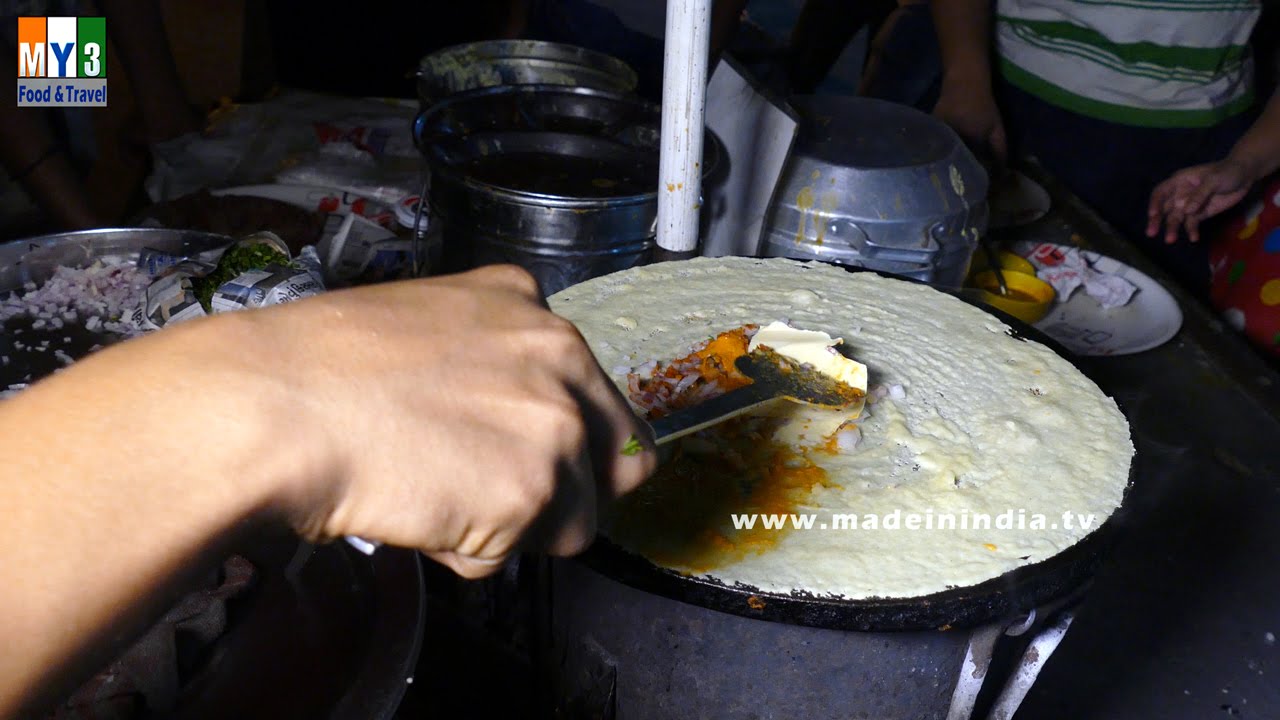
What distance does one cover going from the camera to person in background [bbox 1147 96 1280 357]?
8.54 ft

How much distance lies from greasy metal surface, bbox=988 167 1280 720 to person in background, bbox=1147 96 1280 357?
0.35m

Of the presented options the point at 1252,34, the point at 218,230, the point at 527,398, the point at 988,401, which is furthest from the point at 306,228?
the point at 1252,34

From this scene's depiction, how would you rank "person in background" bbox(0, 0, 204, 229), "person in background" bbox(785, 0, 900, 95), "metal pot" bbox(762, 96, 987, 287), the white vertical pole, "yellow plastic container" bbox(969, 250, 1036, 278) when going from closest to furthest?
the white vertical pole
"metal pot" bbox(762, 96, 987, 287)
"yellow plastic container" bbox(969, 250, 1036, 278)
"person in background" bbox(0, 0, 204, 229)
"person in background" bbox(785, 0, 900, 95)

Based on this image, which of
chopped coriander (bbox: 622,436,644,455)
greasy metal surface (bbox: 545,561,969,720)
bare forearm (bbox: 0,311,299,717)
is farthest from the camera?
greasy metal surface (bbox: 545,561,969,720)

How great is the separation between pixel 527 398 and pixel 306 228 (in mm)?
1839

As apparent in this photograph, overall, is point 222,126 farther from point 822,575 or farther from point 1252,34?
point 1252,34

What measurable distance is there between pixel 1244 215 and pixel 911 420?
7.36 feet

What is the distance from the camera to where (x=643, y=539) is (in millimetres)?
1059

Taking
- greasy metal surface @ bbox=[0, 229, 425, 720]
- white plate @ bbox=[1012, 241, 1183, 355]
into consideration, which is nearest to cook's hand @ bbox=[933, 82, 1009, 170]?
white plate @ bbox=[1012, 241, 1183, 355]

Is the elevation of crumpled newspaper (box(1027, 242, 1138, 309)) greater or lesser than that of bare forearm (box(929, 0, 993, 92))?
lesser

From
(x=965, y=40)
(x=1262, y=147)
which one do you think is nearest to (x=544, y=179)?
(x=965, y=40)

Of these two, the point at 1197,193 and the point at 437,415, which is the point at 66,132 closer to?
the point at 437,415

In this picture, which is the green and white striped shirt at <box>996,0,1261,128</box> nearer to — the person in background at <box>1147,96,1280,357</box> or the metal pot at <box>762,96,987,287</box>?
the person in background at <box>1147,96,1280,357</box>

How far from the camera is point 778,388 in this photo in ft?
3.68
